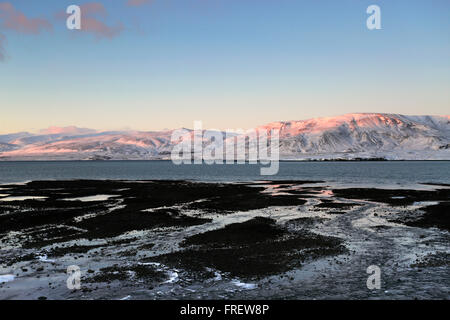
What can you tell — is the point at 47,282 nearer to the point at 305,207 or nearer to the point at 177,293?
the point at 177,293

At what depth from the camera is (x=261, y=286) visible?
21016 mm

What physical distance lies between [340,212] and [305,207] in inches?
249

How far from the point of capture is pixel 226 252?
28609 mm

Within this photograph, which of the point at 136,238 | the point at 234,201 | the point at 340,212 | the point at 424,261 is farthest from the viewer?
the point at 234,201

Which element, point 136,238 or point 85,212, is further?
point 85,212

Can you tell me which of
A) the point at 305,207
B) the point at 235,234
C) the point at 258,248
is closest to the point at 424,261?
the point at 258,248

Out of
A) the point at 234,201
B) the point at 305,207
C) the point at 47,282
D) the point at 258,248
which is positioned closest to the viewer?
the point at 47,282

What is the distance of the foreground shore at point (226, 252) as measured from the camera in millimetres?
20547

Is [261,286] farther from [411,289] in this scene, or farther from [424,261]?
[424,261]

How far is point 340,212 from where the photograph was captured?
4812 centimetres

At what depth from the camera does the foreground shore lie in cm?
2055

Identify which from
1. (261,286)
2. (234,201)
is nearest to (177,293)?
(261,286)

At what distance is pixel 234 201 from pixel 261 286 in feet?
133
